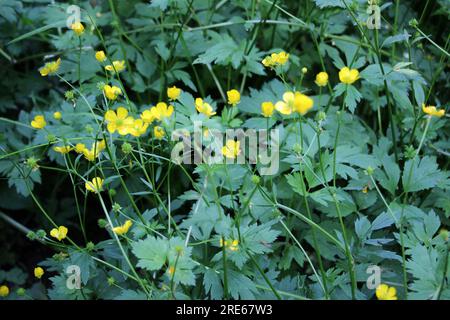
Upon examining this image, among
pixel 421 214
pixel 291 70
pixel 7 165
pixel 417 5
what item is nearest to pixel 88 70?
pixel 7 165

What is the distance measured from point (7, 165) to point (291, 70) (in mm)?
1290

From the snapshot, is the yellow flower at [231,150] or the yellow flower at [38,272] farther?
the yellow flower at [38,272]

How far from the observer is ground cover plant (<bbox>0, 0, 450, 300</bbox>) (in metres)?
1.53

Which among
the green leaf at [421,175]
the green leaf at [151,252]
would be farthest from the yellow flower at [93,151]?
the green leaf at [421,175]

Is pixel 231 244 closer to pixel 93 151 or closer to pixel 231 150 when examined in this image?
pixel 231 150

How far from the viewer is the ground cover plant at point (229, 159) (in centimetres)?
153

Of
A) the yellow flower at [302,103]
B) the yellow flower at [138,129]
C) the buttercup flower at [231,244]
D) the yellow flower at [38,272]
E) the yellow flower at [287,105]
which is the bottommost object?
the yellow flower at [38,272]

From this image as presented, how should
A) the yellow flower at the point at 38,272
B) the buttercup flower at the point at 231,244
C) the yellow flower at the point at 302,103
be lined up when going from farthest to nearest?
the yellow flower at the point at 38,272
the buttercup flower at the point at 231,244
the yellow flower at the point at 302,103

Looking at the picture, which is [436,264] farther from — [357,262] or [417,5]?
[417,5]

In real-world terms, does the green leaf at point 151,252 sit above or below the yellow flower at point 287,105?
below

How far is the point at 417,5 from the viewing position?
2.67 metres

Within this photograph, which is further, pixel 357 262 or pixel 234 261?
pixel 357 262

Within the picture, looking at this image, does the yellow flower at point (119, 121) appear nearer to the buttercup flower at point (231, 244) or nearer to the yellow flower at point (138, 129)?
the yellow flower at point (138, 129)

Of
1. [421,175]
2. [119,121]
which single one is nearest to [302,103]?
[119,121]
